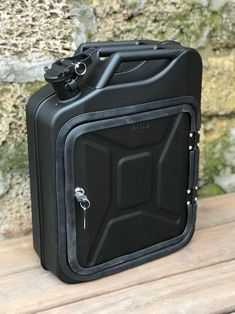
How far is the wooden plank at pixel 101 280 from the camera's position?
103 cm

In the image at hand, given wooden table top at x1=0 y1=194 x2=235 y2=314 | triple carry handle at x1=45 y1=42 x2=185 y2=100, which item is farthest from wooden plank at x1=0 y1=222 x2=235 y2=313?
triple carry handle at x1=45 y1=42 x2=185 y2=100

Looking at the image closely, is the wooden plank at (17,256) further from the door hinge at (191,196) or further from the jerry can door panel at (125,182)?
the door hinge at (191,196)

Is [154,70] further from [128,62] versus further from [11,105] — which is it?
[11,105]

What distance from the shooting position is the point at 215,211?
4.51 feet

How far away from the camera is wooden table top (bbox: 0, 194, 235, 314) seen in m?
1.01

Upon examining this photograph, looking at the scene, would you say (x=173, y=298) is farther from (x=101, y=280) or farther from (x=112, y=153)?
(x=112, y=153)

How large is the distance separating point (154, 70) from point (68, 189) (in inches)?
11.1

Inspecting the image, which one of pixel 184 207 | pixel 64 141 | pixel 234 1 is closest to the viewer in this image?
pixel 64 141

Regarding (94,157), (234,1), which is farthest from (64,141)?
(234,1)

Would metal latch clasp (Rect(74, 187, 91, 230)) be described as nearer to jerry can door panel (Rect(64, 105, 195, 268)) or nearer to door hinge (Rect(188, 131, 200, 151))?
jerry can door panel (Rect(64, 105, 195, 268))

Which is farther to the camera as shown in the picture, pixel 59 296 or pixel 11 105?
pixel 11 105

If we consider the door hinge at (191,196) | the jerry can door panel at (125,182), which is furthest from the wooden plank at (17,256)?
the door hinge at (191,196)

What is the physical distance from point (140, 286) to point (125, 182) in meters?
0.20

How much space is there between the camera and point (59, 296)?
1.04 meters
